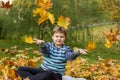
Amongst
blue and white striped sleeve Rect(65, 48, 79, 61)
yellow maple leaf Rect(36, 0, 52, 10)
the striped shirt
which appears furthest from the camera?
yellow maple leaf Rect(36, 0, 52, 10)

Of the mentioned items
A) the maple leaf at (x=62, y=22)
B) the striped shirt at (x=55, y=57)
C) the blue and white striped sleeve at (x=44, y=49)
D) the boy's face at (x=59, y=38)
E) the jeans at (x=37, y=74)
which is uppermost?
the maple leaf at (x=62, y=22)

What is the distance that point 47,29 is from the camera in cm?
1508

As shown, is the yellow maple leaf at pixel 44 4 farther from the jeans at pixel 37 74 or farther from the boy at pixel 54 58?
the jeans at pixel 37 74

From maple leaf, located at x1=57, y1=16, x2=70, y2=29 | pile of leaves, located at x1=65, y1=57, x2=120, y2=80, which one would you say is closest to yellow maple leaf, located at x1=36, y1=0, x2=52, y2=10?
maple leaf, located at x1=57, y1=16, x2=70, y2=29

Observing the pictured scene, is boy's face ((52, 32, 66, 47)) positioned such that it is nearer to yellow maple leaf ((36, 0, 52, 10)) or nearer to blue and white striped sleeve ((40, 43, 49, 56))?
blue and white striped sleeve ((40, 43, 49, 56))

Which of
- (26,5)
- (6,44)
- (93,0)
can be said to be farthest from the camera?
(93,0)

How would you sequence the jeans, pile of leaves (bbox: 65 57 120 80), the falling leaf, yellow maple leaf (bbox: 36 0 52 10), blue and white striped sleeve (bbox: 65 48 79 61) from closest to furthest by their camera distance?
blue and white striped sleeve (bbox: 65 48 79 61) < the jeans < the falling leaf < yellow maple leaf (bbox: 36 0 52 10) < pile of leaves (bbox: 65 57 120 80)

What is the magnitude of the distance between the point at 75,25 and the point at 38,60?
19.4 ft

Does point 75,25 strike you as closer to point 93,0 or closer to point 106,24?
point 93,0

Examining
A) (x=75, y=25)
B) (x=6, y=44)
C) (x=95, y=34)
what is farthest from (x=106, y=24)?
(x=6, y=44)

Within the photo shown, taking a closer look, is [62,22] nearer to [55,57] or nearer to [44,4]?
[44,4]

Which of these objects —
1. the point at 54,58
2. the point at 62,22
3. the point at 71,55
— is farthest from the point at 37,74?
the point at 62,22

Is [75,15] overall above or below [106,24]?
above

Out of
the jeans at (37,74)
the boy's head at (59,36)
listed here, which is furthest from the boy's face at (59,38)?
the jeans at (37,74)
